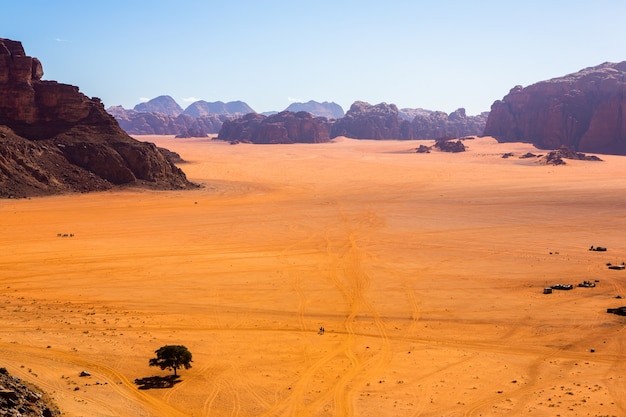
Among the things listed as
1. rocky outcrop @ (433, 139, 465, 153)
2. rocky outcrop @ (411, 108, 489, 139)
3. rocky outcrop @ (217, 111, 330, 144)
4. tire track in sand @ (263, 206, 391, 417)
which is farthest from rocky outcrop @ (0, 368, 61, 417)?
rocky outcrop @ (411, 108, 489, 139)

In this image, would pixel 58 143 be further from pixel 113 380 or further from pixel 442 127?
pixel 442 127

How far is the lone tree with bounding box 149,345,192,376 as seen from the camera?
14.6 meters

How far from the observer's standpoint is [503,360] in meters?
16.3

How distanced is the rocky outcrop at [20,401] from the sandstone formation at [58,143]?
41.1 meters

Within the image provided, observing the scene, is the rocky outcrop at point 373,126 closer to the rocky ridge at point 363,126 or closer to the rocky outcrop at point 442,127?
the rocky ridge at point 363,126

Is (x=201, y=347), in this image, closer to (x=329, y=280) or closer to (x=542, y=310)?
(x=329, y=280)

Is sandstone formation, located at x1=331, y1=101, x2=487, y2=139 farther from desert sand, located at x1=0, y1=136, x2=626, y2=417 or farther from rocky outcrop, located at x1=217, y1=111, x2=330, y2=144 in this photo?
desert sand, located at x1=0, y1=136, x2=626, y2=417

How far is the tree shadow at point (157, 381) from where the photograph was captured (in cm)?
1432

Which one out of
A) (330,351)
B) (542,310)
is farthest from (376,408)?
(542,310)

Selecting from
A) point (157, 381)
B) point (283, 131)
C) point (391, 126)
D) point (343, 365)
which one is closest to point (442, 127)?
point (391, 126)

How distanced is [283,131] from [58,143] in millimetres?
102151

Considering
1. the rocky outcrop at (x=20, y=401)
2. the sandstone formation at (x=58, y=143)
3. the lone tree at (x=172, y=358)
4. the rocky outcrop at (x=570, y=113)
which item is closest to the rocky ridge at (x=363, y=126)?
the rocky outcrop at (x=570, y=113)

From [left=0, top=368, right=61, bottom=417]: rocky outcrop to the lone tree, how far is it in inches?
116

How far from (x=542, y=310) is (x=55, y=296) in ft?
57.0
